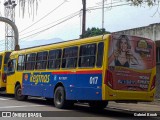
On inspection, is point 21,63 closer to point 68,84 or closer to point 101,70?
point 68,84

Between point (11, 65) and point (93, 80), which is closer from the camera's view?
point (93, 80)

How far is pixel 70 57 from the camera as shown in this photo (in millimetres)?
16547

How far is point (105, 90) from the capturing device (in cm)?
1384

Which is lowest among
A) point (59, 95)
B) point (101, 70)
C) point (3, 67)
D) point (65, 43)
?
point (59, 95)

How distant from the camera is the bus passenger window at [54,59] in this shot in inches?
692

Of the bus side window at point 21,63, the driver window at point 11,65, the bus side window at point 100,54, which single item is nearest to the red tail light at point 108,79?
the bus side window at point 100,54

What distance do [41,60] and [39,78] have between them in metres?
0.90

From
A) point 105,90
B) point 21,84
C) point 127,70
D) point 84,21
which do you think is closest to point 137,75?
point 127,70

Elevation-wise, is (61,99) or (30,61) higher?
(30,61)

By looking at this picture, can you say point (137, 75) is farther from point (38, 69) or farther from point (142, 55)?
point (38, 69)

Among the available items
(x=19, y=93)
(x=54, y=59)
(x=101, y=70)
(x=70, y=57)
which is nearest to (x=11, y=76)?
(x=19, y=93)

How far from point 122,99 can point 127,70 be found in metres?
1.12

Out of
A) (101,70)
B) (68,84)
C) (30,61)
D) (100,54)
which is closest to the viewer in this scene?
(101,70)

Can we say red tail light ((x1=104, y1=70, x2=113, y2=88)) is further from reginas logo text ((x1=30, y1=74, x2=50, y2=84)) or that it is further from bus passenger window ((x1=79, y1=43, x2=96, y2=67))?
reginas logo text ((x1=30, y1=74, x2=50, y2=84))
